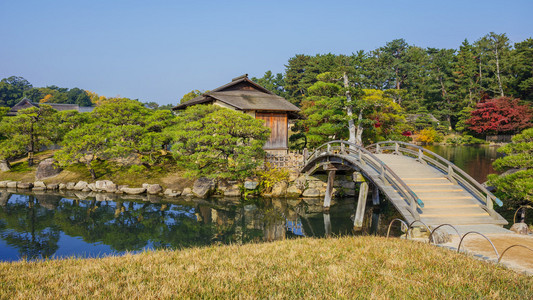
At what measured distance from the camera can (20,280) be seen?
5.43 meters

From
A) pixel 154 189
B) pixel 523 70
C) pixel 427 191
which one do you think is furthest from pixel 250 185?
pixel 523 70

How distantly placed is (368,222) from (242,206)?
706 centimetres

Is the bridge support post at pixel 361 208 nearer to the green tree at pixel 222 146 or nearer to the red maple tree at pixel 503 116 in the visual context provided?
the green tree at pixel 222 146

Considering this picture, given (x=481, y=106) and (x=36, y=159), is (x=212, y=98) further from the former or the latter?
(x=481, y=106)

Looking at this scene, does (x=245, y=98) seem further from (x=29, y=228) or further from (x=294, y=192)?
(x=29, y=228)

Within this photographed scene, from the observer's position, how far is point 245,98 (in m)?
24.8

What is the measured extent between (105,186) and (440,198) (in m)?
20.5

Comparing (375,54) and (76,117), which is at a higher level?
(375,54)

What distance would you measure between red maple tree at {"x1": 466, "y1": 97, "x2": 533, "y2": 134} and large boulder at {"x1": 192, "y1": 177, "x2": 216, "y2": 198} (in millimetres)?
41432

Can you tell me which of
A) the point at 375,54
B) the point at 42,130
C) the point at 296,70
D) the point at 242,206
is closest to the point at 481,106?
the point at 375,54

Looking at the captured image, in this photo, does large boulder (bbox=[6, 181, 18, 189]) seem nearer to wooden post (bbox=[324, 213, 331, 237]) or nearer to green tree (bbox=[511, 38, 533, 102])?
wooden post (bbox=[324, 213, 331, 237])

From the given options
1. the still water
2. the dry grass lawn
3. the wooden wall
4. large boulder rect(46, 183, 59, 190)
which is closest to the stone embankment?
the still water

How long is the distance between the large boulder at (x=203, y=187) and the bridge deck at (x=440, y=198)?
36.7ft

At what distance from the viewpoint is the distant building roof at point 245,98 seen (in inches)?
903
